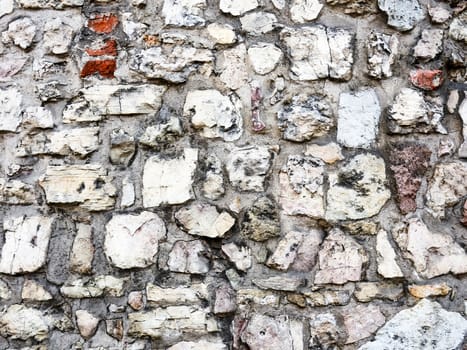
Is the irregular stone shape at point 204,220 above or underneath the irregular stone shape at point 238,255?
above

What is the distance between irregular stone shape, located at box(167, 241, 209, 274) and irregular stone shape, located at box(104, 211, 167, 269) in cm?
6

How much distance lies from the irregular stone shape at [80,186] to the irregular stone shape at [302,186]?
539mm

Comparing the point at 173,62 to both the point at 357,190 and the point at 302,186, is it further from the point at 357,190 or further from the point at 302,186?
the point at 357,190

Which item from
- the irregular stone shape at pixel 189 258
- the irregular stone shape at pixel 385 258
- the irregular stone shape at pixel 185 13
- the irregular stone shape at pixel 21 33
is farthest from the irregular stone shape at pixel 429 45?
the irregular stone shape at pixel 21 33

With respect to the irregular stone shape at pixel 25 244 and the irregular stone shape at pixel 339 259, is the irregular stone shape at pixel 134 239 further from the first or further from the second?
the irregular stone shape at pixel 339 259

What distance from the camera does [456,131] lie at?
1.93 metres

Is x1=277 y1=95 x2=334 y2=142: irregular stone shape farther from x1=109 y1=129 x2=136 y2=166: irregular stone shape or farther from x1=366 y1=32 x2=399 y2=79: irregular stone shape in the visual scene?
x1=109 y1=129 x2=136 y2=166: irregular stone shape

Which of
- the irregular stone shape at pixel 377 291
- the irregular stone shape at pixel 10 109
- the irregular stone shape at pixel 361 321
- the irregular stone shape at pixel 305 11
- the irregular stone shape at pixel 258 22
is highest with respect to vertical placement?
the irregular stone shape at pixel 305 11

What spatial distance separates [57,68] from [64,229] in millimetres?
527

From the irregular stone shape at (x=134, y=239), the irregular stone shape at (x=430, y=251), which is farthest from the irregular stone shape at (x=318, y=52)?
the irregular stone shape at (x=134, y=239)

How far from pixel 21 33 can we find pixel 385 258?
4.53 feet

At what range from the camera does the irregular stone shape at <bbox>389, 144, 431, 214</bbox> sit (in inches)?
74.0

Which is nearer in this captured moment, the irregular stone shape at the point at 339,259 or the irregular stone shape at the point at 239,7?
the irregular stone shape at the point at 339,259

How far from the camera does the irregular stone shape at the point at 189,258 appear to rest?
6.17 feet
